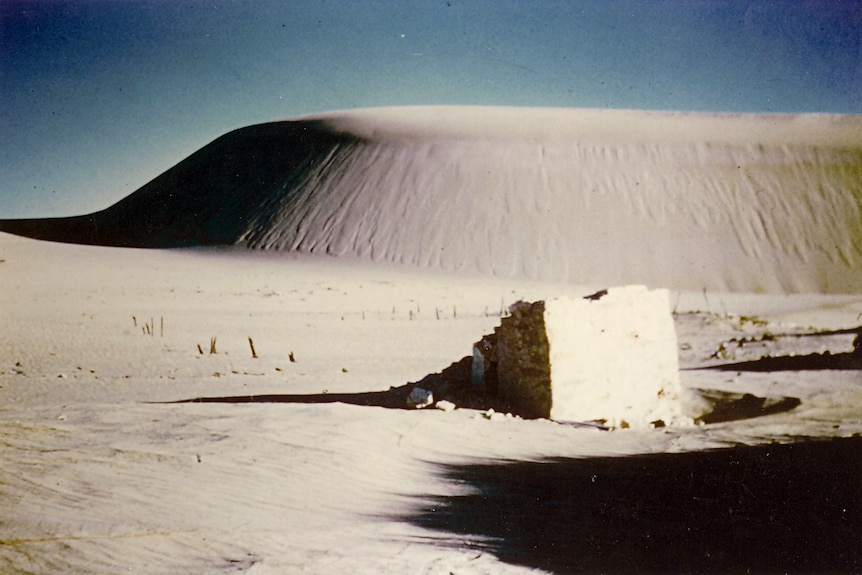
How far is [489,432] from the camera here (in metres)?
8.75

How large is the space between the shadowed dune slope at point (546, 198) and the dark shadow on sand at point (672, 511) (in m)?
28.9

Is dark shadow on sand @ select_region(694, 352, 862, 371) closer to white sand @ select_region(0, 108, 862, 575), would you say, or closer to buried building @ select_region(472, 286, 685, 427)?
white sand @ select_region(0, 108, 862, 575)

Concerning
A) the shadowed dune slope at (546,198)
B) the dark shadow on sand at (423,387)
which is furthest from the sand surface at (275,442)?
the shadowed dune slope at (546,198)

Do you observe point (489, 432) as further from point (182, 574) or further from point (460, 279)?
point (460, 279)

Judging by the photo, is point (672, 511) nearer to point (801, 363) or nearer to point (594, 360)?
point (594, 360)

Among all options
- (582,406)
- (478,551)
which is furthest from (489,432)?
(478,551)

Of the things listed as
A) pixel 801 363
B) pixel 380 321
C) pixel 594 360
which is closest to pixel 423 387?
pixel 594 360

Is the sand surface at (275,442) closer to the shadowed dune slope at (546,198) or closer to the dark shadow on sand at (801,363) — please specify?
the dark shadow on sand at (801,363)

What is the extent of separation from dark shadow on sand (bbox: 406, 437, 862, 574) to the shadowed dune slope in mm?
28879

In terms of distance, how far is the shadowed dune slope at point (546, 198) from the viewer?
123 ft

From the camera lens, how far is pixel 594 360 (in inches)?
372

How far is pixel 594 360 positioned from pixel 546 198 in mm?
33071

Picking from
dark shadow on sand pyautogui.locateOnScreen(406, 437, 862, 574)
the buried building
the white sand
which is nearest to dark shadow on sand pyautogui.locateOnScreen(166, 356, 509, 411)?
the buried building

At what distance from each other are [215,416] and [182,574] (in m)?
4.01
